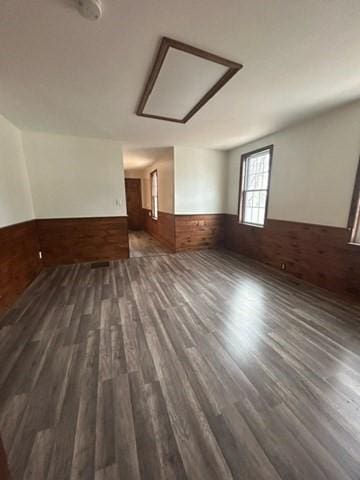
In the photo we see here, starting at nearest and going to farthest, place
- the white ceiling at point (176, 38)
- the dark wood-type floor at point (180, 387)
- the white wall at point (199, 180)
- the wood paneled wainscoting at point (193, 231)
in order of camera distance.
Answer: the dark wood-type floor at point (180, 387) → the white ceiling at point (176, 38) → the white wall at point (199, 180) → the wood paneled wainscoting at point (193, 231)

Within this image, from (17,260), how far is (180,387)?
288 centimetres

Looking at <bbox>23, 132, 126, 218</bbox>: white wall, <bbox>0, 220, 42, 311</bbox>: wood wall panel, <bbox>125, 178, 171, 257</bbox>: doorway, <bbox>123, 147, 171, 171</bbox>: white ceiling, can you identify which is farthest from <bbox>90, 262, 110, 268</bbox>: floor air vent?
<bbox>125, 178, 171, 257</bbox>: doorway

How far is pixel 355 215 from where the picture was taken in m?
2.46

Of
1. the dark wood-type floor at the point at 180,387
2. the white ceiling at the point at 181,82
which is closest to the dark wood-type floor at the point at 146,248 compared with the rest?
the dark wood-type floor at the point at 180,387

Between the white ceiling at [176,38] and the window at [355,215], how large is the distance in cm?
107

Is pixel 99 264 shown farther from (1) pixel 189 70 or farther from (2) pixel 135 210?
(2) pixel 135 210

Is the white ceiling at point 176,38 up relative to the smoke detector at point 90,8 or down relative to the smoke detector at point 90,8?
up

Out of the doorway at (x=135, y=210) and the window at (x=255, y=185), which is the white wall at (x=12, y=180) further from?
the window at (x=255, y=185)

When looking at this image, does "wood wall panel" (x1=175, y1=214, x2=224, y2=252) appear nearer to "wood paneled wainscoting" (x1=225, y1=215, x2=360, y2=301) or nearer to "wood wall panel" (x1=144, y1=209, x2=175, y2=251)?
"wood wall panel" (x1=144, y1=209, x2=175, y2=251)

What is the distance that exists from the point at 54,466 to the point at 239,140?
483 centimetres

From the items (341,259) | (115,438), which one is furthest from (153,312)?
(341,259)

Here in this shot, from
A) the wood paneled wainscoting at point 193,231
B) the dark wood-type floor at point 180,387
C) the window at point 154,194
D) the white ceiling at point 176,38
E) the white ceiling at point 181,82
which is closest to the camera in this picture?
the dark wood-type floor at point 180,387

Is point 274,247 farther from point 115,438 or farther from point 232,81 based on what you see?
point 115,438

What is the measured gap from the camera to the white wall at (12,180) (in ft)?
8.52
